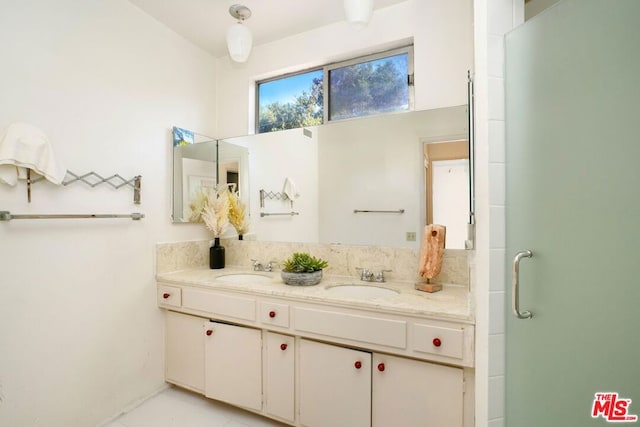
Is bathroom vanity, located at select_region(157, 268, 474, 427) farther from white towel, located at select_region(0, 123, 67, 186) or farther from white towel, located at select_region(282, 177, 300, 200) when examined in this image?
white towel, located at select_region(0, 123, 67, 186)

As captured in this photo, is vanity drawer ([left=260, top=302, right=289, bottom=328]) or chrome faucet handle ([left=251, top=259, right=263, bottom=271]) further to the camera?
chrome faucet handle ([left=251, top=259, right=263, bottom=271])

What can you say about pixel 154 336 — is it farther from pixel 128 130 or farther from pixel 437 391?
pixel 437 391

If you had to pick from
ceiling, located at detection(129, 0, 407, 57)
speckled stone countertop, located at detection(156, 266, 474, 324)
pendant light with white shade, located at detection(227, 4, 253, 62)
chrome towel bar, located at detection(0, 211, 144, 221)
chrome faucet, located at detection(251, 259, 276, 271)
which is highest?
ceiling, located at detection(129, 0, 407, 57)

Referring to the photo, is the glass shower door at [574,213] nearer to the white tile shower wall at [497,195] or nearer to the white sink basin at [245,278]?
the white tile shower wall at [497,195]

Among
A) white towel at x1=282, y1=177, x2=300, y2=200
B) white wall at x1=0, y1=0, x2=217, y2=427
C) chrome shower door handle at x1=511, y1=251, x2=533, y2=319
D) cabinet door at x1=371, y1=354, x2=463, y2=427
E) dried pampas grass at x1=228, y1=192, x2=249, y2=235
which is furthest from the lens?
dried pampas grass at x1=228, y1=192, x2=249, y2=235

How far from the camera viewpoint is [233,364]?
1750mm

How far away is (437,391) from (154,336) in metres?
1.78

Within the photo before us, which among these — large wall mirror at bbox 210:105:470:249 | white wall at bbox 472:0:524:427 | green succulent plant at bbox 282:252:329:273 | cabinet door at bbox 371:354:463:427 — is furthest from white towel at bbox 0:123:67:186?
white wall at bbox 472:0:524:427

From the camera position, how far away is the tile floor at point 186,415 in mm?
1726

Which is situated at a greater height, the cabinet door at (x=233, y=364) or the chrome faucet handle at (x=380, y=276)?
the chrome faucet handle at (x=380, y=276)

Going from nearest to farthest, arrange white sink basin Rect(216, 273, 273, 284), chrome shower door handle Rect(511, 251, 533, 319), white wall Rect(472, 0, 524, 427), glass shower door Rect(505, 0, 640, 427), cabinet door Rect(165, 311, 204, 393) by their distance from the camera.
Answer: glass shower door Rect(505, 0, 640, 427), chrome shower door handle Rect(511, 251, 533, 319), white wall Rect(472, 0, 524, 427), cabinet door Rect(165, 311, 204, 393), white sink basin Rect(216, 273, 273, 284)

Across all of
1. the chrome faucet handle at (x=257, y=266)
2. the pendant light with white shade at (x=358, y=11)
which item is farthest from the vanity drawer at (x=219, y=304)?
the pendant light with white shade at (x=358, y=11)

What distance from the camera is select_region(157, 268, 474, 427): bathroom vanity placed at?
127 cm

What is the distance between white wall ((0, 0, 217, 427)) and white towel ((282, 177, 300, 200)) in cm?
83
